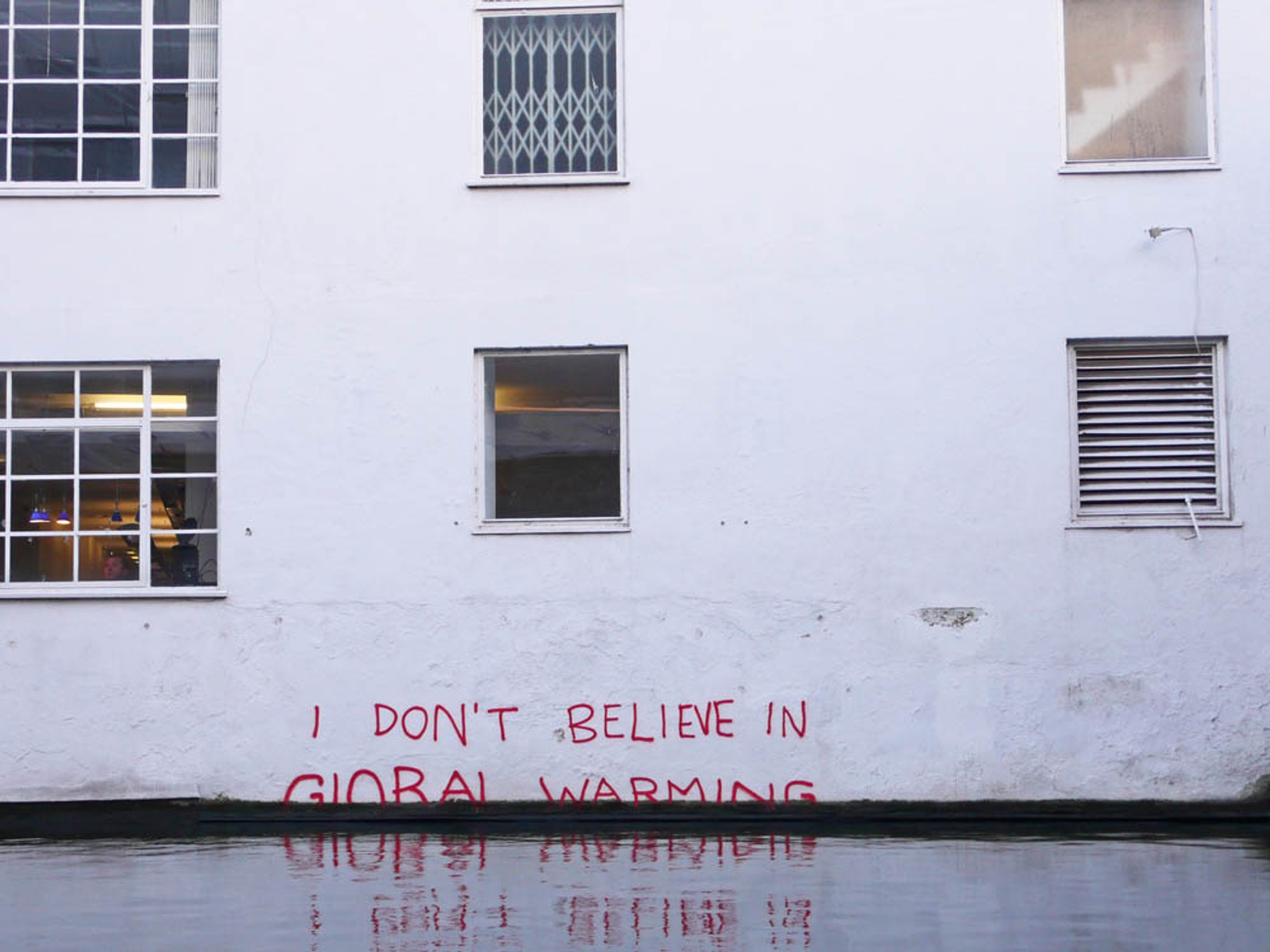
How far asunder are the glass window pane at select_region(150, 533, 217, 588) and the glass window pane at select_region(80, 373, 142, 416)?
94 centimetres

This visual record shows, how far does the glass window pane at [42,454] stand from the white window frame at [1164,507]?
7.11 meters

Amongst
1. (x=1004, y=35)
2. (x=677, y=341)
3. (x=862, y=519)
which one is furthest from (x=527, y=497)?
(x=1004, y=35)

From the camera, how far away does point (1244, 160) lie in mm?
12539

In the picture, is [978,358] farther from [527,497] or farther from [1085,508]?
[527,497]

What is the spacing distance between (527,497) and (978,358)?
10.9 feet

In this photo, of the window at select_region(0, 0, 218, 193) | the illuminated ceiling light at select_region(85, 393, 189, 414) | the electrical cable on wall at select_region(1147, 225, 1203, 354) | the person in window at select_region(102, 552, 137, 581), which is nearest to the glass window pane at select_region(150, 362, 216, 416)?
the illuminated ceiling light at select_region(85, 393, 189, 414)

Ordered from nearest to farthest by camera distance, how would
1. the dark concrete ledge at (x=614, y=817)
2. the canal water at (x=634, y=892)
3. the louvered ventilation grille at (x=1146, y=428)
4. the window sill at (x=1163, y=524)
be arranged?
the canal water at (x=634, y=892) → the dark concrete ledge at (x=614, y=817) → the window sill at (x=1163, y=524) → the louvered ventilation grille at (x=1146, y=428)

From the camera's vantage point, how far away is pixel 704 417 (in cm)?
1262

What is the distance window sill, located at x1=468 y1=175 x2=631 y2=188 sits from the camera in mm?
12742

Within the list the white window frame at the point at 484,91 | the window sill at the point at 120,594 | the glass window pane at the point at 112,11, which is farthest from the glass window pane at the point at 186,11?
the window sill at the point at 120,594

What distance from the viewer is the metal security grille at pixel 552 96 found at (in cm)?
1292

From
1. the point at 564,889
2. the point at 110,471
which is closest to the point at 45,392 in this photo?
the point at 110,471

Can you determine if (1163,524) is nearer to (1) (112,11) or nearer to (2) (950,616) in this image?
(2) (950,616)

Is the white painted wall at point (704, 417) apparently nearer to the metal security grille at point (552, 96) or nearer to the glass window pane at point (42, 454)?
the metal security grille at point (552, 96)
